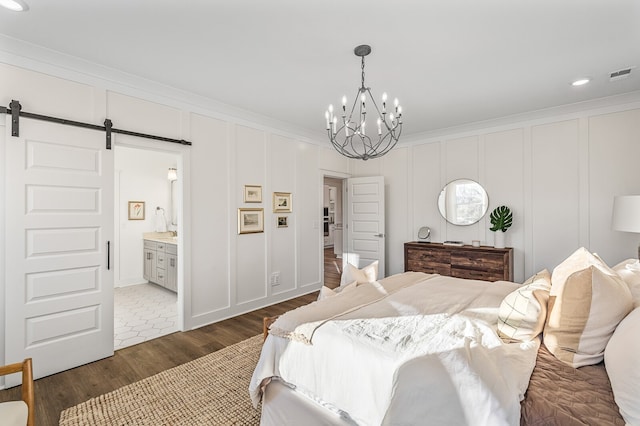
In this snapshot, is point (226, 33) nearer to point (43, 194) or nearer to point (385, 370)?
point (43, 194)

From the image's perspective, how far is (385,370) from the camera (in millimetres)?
1377

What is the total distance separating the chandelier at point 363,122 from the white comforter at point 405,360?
130 cm

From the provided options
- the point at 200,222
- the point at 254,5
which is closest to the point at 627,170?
the point at 254,5

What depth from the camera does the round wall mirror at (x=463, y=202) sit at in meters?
4.46

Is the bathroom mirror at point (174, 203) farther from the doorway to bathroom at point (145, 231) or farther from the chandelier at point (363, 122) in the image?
the chandelier at point (363, 122)

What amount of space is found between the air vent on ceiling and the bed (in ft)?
8.68

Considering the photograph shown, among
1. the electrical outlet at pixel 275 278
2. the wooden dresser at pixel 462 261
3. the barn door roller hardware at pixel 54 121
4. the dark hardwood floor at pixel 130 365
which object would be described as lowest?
the dark hardwood floor at pixel 130 365

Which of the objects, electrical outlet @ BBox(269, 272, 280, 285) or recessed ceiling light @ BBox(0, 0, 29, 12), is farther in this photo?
electrical outlet @ BBox(269, 272, 280, 285)

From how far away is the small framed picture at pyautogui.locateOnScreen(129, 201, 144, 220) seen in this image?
5438 millimetres

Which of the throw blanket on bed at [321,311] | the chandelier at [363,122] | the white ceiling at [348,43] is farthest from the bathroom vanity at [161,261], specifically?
the throw blanket on bed at [321,311]

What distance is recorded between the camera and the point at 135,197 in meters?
5.50

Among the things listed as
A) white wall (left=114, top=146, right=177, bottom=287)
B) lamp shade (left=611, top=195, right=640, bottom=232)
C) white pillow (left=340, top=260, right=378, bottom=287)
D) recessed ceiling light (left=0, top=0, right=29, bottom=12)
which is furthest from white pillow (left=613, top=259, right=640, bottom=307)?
white wall (left=114, top=146, right=177, bottom=287)

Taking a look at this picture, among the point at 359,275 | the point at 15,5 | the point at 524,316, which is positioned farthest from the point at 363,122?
the point at 15,5

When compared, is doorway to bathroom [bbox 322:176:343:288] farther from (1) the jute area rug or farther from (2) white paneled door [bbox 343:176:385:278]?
(1) the jute area rug
